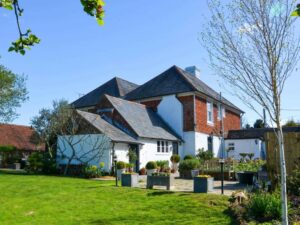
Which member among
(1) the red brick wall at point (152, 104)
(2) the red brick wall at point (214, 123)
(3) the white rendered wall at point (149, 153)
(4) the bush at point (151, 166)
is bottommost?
(4) the bush at point (151, 166)

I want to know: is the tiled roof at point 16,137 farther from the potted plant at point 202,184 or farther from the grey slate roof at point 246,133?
the potted plant at point 202,184

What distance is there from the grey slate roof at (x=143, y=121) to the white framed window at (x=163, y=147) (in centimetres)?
63

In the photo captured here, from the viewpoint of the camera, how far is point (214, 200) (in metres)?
12.2

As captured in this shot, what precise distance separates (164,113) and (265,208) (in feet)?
87.7

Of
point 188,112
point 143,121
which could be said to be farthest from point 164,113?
point 143,121

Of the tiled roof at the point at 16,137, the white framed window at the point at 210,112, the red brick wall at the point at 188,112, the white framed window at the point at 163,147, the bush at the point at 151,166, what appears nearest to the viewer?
the bush at the point at 151,166

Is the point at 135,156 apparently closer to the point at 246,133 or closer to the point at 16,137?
the point at 246,133

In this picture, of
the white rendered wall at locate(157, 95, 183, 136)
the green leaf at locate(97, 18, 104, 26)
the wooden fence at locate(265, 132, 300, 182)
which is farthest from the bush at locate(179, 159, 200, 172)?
the green leaf at locate(97, 18, 104, 26)

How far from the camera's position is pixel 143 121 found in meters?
32.3

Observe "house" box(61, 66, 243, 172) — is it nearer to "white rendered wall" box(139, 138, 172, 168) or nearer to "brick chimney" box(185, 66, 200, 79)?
"white rendered wall" box(139, 138, 172, 168)

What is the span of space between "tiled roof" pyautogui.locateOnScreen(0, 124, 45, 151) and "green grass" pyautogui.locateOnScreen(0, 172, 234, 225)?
85.4ft

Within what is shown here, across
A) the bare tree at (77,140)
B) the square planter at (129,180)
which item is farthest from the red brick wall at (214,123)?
the square planter at (129,180)

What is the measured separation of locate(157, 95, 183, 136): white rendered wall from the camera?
116 ft

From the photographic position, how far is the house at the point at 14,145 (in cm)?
3562
